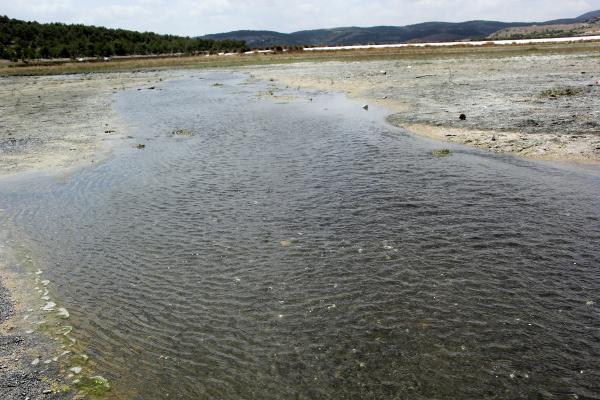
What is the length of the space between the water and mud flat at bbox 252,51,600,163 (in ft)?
11.3

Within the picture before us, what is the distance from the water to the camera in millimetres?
7781

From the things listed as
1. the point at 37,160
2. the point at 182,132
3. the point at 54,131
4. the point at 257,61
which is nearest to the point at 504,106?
the point at 182,132

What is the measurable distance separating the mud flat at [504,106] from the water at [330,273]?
3.46m

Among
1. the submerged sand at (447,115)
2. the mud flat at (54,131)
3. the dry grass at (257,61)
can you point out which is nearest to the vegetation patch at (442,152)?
the submerged sand at (447,115)

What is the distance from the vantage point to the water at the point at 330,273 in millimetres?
7781

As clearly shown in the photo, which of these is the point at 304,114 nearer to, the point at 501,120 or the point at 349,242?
the point at 501,120

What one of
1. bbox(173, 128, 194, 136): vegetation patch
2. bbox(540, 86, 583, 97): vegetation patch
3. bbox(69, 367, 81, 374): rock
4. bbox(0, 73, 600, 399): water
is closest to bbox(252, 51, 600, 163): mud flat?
bbox(540, 86, 583, 97): vegetation patch

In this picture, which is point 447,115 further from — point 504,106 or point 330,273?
point 330,273

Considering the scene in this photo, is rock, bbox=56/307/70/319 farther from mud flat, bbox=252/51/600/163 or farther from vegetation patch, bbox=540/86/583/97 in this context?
vegetation patch, bbox=540/86/583/97

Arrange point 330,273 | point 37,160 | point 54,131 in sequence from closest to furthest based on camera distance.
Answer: point 330,273 → point 37,160 → point 54,131

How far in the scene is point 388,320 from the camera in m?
9.17

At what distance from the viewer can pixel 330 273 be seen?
11.3 m

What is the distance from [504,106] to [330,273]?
2646cm

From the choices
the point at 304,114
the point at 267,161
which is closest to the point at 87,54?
the point at 304,114
